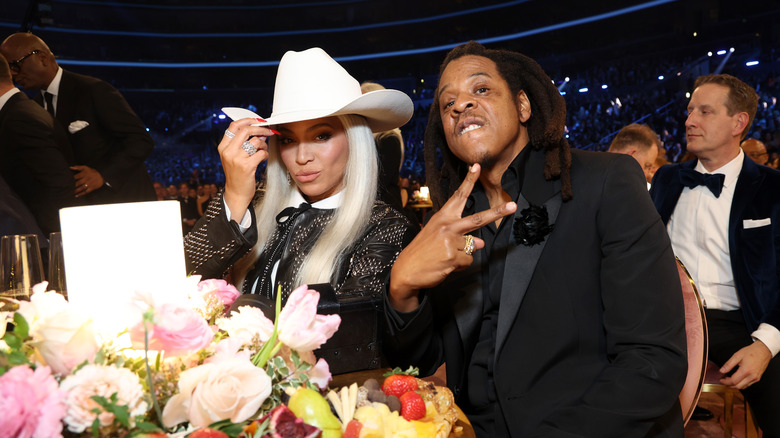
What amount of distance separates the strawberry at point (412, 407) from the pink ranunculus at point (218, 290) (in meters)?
0.48

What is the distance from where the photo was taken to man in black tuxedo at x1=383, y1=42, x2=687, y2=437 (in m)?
1.39

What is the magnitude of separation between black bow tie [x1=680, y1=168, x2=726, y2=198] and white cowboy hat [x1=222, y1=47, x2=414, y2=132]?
1638mm

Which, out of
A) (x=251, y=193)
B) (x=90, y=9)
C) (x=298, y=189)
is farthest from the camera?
(x=90, y=9)

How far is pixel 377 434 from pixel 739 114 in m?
2.77

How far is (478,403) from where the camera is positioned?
1.63 meters

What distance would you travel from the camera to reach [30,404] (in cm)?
64

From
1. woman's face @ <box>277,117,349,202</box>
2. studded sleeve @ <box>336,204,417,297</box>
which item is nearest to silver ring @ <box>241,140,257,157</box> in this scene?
woman's face @ <box>277,117,349,202</box>

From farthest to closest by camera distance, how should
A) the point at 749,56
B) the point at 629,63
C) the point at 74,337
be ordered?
1. the point at 629,63
2. the point at 749,56
3. the point at 74,337

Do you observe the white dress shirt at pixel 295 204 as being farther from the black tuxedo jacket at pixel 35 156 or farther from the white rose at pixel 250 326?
the black tuxedo jacket at pixel 35 156

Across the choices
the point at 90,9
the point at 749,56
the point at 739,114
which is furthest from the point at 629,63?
the point at 90,9

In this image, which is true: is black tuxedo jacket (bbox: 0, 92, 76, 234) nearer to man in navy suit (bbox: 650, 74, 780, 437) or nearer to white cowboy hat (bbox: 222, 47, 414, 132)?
white cowboy hat (bbox: 222, 47, 414, 132)

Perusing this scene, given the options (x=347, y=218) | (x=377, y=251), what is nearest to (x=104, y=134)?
(x=347, y=218)

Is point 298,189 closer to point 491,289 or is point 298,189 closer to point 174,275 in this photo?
point 491,289

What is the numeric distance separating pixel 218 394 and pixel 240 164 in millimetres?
1231
